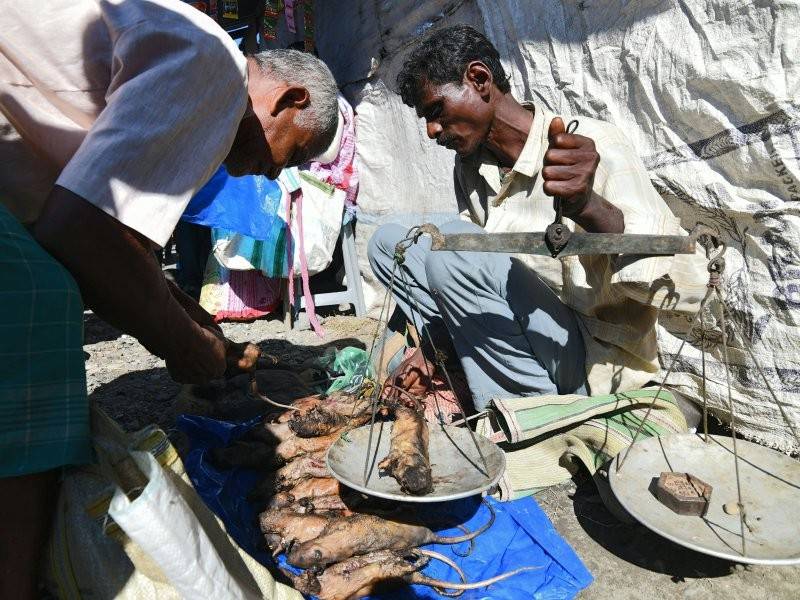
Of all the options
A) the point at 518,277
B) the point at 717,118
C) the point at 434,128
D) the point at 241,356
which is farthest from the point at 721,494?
the point at 434,128

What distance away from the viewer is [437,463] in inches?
105

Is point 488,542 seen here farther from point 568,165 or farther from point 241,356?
point 568,165

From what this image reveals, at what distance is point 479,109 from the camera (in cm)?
288

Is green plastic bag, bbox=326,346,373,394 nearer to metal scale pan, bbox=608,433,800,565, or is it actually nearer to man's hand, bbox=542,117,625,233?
metal scale pan, bbox=608,433,800,565

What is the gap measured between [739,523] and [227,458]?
2213 millimetres

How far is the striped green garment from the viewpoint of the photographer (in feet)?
3.96

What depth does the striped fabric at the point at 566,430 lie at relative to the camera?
2.64 metres

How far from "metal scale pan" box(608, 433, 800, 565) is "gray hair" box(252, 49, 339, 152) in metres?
1.72

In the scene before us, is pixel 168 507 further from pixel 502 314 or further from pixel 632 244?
pixel 502 314

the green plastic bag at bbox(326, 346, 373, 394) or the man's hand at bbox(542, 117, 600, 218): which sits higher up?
the man's hand at bbox(542, 117, 600, 218)

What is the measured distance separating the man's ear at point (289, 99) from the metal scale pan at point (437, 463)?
1.43m

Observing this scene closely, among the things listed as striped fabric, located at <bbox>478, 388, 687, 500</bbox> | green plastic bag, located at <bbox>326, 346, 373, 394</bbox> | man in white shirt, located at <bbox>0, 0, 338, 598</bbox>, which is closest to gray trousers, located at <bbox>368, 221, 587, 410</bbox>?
striped fabric, located at <bbox>478, 388, 687, 500</bbox>

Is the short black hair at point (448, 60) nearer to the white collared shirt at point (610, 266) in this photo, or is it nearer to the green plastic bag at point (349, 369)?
the white collared shirt at point (610, 266)

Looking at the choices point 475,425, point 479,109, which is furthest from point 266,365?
point 479,109
